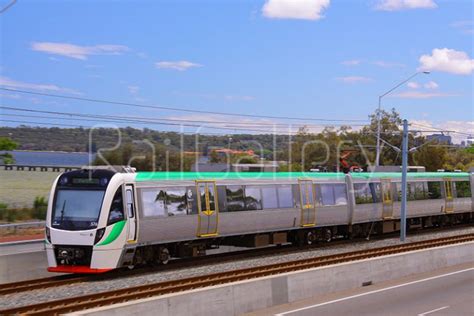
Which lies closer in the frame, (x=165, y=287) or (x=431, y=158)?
(x=165, y=287)

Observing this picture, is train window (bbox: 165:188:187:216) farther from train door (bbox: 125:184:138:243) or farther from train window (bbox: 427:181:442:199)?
train window (bbox: 427:181:442:199)

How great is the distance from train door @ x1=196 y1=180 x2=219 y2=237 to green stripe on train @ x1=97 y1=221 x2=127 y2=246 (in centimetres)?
336

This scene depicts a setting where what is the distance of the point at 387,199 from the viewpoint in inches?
1238

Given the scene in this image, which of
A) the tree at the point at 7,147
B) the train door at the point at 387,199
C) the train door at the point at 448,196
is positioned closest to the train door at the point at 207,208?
the train door at the point at 387,199

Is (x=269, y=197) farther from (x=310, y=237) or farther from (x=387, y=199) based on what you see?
(x=387, y=199)

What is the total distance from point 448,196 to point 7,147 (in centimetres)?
2739

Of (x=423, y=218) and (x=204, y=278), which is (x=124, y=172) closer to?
(x=204, y=278)

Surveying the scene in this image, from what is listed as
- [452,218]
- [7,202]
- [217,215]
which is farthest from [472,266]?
[7,202]

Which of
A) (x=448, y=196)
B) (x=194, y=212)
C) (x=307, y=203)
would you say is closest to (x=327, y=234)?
(x=307, y=203)

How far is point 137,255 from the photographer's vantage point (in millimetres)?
19438

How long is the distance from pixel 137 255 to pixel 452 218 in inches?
947

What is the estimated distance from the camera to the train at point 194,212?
17984 mm

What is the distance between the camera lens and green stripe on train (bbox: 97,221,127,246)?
17.8m

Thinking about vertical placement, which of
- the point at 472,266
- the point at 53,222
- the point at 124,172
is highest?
the point at 124,172
